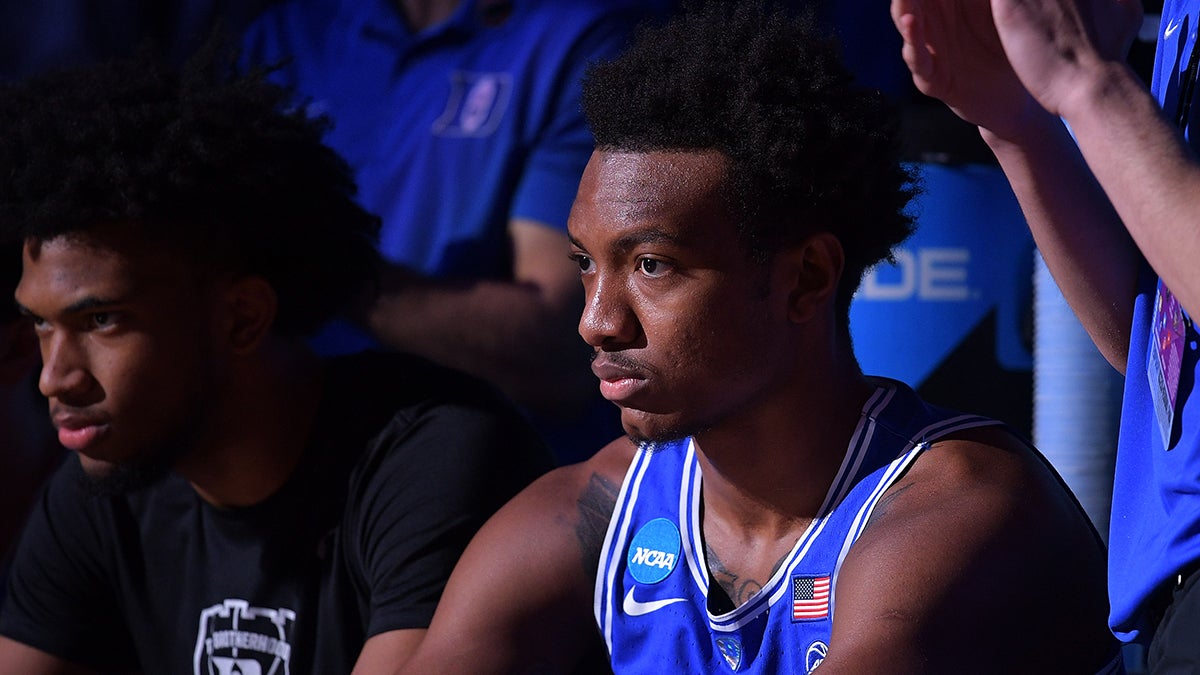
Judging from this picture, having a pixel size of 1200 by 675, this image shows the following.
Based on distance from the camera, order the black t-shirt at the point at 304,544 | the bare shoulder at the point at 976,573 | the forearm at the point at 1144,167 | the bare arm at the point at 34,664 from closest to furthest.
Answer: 1. the forearm at the point at 1144,167
2. the bare shoulder at the point at 976,573
3. the black t-shirt at the point at 304,544
4. the bare arm at the point at 34,664

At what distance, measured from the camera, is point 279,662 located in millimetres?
2338

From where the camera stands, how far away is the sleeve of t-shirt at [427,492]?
2.19m

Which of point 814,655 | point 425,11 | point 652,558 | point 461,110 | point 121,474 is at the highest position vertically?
point 425,11

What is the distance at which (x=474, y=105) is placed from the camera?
126 inches

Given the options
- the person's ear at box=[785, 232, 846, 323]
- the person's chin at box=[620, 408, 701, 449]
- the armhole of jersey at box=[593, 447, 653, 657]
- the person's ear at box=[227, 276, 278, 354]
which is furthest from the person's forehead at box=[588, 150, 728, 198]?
the person's ear at box=[227, 276, 278, 354]

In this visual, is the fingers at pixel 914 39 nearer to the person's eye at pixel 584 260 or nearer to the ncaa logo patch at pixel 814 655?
the person's eye at pixel 584 260

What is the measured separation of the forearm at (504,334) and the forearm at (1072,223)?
61.1 inches

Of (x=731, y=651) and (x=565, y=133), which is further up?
(x=565, y=133)

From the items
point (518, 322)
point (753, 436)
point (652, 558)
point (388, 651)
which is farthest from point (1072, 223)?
point (518, 322)

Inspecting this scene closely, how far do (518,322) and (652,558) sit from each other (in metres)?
1.23

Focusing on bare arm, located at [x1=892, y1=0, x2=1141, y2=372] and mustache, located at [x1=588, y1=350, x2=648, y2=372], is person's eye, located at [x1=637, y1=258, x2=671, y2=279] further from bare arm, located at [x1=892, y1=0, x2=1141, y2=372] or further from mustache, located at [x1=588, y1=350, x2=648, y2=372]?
bare arm, located at [x1=892, y1=0, x2=1141, y2=372]

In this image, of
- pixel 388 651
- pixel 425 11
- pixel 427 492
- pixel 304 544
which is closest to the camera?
pixel 388 651

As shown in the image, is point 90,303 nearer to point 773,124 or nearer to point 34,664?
point 34,664

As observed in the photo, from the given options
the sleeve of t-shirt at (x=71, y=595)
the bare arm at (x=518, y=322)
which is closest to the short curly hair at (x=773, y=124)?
the bare arm at (x=518, y=322)
